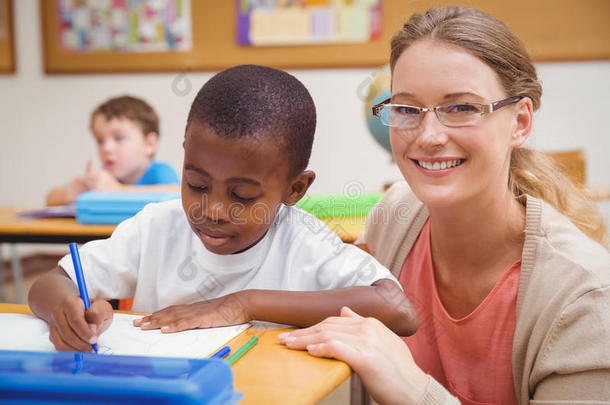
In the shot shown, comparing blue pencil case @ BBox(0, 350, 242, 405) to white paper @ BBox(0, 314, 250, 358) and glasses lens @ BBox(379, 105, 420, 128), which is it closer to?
white paper @ BBox(0, 314, 250, 358)

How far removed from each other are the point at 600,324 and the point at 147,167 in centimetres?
185

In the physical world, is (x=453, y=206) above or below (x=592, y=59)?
below

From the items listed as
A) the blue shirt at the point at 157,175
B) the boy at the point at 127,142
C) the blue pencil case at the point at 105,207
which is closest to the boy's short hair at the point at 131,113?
the boy at the point at 127,142

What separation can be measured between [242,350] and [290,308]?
0.13 m

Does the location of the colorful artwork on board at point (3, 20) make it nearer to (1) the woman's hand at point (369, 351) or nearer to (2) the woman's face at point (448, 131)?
(2) the woman's face at point (448, 131)

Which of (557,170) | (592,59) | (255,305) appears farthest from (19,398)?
(592,59)

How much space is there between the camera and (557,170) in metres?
1.21

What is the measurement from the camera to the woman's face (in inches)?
36.0

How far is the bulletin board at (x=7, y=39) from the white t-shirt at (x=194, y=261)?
3.64 metres

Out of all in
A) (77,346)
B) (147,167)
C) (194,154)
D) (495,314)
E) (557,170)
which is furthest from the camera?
(147,167)

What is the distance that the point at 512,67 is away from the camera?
3.23ft

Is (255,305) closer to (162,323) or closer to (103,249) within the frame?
(162,323)

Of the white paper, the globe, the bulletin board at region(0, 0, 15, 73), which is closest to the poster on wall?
the bulletin board at region(0, 0, 15, 73)

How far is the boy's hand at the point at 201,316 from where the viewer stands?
2.51ft
